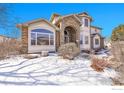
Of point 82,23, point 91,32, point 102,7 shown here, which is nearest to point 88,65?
point 102,7

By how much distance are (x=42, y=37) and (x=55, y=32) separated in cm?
107

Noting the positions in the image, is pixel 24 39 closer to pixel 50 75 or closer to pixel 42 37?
pixel 42 37

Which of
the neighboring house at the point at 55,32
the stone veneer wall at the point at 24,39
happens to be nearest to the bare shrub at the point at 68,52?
the neighboring house at the point at 55,32

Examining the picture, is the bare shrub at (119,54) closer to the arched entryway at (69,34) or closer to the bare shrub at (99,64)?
the bare shrub at (99,64)

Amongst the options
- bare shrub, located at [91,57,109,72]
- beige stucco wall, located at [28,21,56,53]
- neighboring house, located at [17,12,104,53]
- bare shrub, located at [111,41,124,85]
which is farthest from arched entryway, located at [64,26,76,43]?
bare shrub, located at [111,41,124,85]

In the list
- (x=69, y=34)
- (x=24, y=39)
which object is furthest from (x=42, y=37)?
(x=69, y=34)

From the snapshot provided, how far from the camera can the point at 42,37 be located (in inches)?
384

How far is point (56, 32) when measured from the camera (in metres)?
10.5

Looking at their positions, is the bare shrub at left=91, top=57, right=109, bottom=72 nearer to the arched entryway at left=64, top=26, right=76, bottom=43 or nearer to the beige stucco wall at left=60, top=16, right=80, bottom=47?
the beige stucco wall at left=60, top=16, right=80, bottom=47

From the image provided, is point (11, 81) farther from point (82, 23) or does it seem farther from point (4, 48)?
point (82, 23)

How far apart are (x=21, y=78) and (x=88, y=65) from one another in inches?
114

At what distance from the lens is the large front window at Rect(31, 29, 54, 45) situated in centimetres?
946
